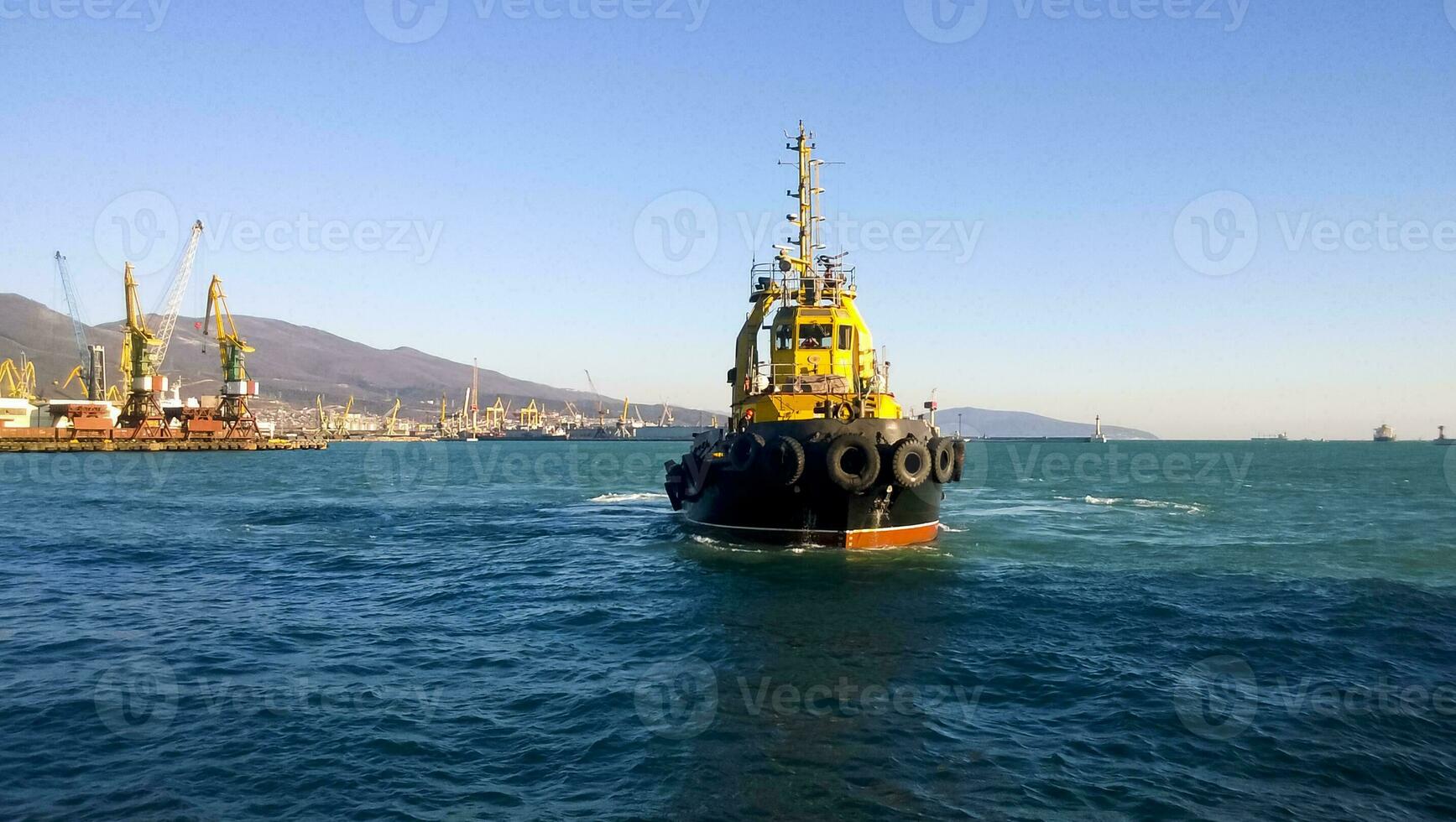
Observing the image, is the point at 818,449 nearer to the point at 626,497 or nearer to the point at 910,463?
the point at 910,463

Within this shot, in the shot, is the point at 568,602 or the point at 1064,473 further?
the point at 1064,473

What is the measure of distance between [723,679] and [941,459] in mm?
14217

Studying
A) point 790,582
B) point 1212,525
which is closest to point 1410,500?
point 1212,525

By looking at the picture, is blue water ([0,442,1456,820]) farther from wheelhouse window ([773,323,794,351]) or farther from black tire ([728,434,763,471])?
wheelhouse window ([773,323,794,351])

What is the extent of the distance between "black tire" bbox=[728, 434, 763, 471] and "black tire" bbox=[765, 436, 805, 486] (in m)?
0.55

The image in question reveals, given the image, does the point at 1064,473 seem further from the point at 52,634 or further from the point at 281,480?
the point at 52,634

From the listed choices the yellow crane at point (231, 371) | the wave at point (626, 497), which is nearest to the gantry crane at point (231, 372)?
the yellow crane at point (231, 371)

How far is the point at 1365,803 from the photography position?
958 centimetres

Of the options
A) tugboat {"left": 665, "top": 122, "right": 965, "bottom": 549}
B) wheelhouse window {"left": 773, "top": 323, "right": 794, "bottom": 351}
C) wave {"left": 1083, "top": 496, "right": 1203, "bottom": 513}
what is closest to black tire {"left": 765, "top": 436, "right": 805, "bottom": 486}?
tugboat {"left": 665, "top": 122, "right": 965, "bottom": 549}

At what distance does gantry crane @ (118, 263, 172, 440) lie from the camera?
116 meters

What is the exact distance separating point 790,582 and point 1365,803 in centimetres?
1330

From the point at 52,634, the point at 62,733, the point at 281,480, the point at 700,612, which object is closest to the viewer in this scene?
the point at 62,733

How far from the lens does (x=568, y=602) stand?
19969mm

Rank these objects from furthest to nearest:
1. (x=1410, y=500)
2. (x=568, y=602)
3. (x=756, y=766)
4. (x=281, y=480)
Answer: (x=281, y=480), (x=1410, y=500), (x=568, y=602), (x=756, y=766)
